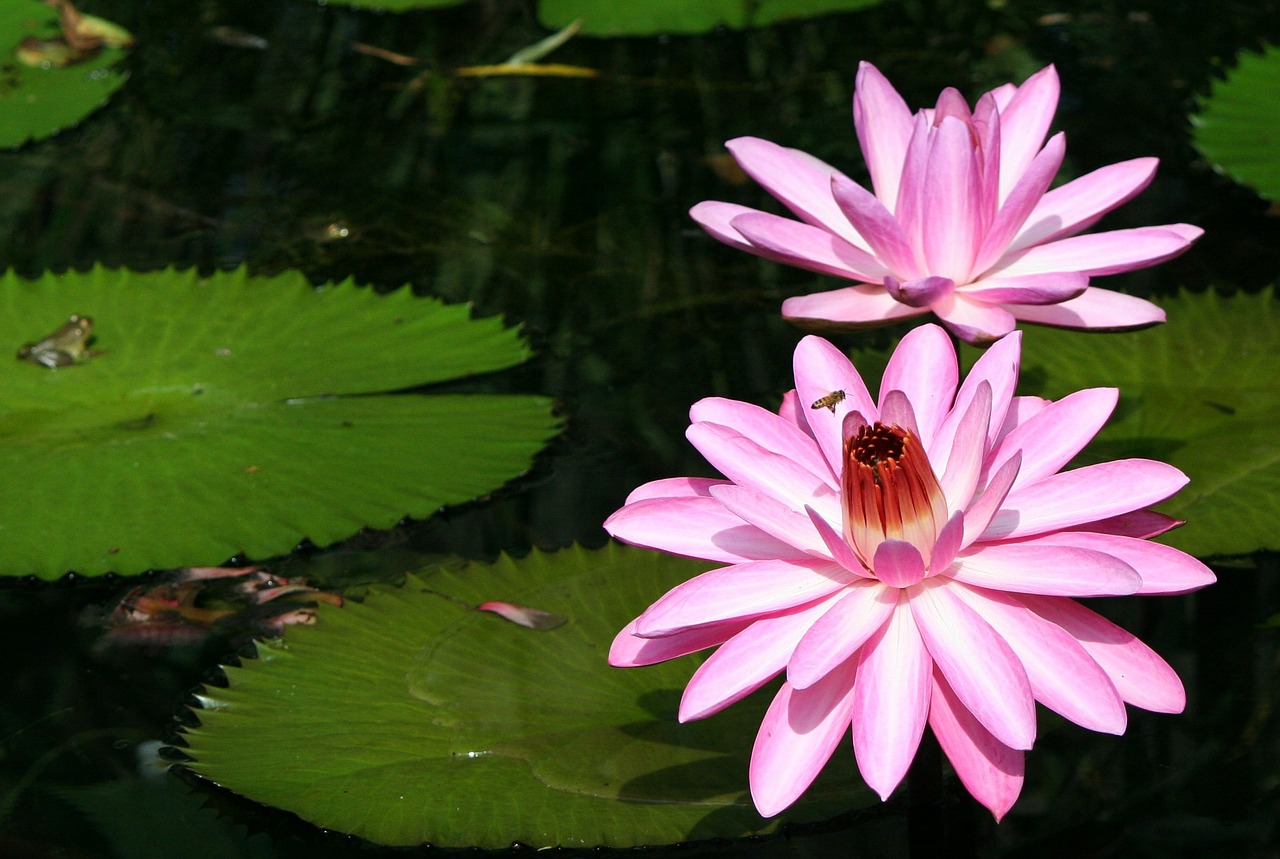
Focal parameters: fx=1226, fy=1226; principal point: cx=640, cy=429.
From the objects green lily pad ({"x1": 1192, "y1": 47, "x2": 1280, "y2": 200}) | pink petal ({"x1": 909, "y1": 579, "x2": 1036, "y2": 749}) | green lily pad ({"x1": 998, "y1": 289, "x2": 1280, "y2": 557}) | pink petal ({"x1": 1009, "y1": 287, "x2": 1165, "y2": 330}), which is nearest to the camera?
pink petal ({"x1": 909, "y1": 579, "x2": 1036, "y2": 749})

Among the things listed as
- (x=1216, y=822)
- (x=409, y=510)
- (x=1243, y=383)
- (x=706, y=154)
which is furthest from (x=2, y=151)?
(x=1216, y=822)

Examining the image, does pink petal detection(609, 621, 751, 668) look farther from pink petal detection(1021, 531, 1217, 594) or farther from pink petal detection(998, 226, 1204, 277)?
pink petal detection(998, 226, 1204, 277)

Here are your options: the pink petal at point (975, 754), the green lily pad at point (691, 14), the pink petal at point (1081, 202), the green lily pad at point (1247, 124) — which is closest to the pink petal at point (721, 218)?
the pink petal at point (1081, 202)

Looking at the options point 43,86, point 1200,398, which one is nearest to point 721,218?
point 1200,398

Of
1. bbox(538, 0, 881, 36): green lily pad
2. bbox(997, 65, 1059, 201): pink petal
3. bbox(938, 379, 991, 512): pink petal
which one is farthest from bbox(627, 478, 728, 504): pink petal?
bbox(538, 0, 881, 36): green lily pad

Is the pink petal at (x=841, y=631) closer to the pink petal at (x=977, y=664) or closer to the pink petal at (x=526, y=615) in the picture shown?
the pink petal at (x=977, y=664)
